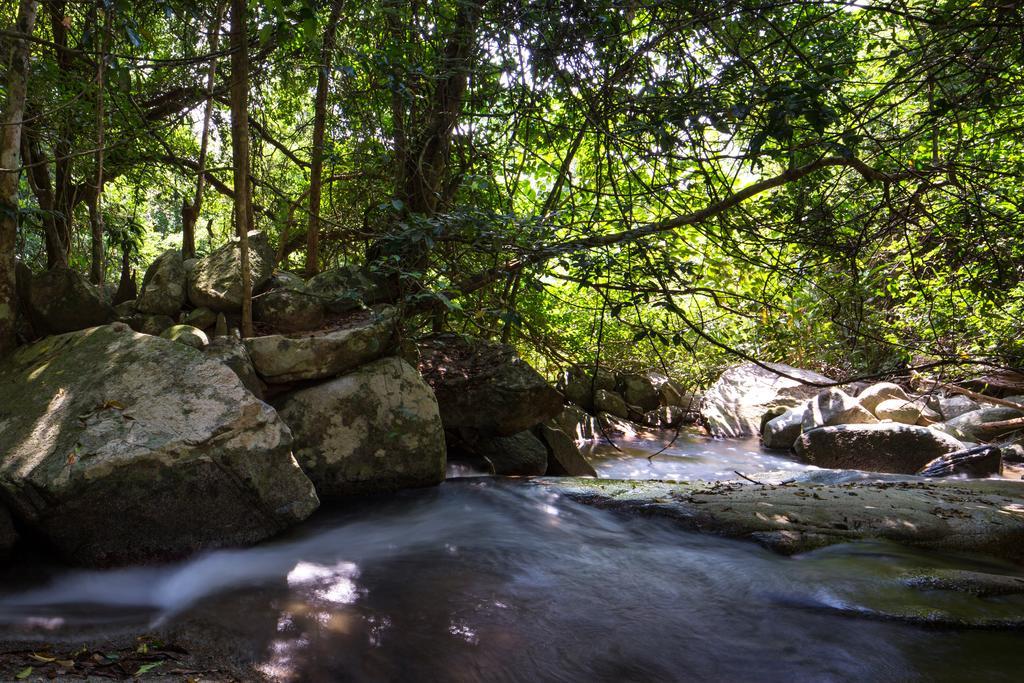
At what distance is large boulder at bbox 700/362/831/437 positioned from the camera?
10.6 metres

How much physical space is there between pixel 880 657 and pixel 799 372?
29.6 feet

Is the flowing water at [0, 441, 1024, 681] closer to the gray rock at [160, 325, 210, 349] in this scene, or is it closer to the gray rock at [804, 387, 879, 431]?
the gray rock at [160, 325, 210, 349]

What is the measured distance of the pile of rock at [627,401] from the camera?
9984mm

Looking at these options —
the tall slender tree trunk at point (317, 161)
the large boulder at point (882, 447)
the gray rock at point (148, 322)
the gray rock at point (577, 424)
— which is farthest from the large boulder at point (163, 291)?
the large boulder at point (882, 447)

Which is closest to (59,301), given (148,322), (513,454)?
Answer: (148,322)

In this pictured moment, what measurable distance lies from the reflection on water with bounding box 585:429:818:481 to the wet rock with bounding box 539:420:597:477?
0.40m

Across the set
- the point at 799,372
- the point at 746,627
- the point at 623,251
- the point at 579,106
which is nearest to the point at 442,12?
the point at 579,106

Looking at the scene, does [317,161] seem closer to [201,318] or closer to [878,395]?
[201,318]

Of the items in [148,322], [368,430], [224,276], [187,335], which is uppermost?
[224,276]

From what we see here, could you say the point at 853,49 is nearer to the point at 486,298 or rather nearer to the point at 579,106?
the point at 579,106

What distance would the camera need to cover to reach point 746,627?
315 centimetres

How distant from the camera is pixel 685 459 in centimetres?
852

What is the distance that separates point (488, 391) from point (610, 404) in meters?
4.76

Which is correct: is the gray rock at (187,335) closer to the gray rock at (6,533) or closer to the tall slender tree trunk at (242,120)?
the tall slender tree trunk at (242,120)
